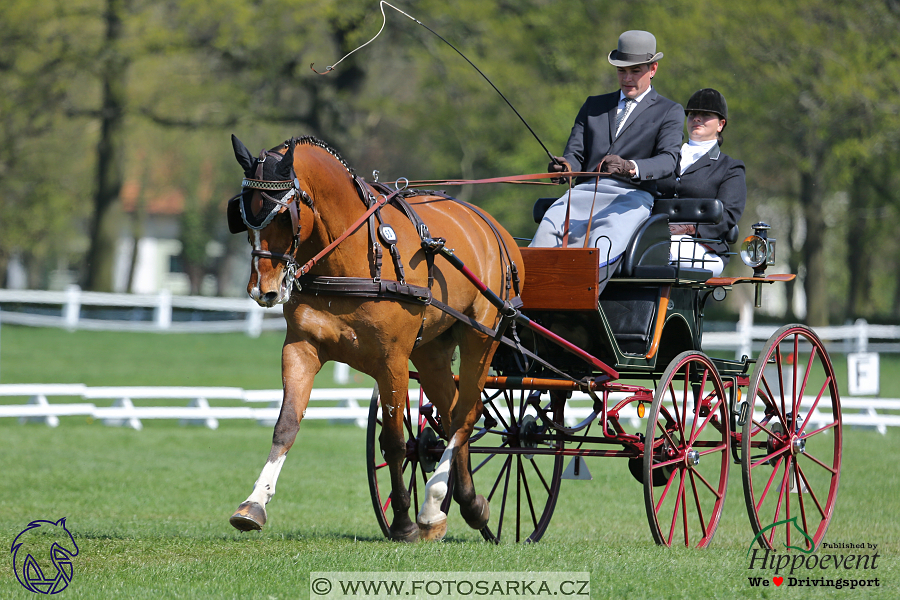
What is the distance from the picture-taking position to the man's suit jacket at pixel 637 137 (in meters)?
7.28

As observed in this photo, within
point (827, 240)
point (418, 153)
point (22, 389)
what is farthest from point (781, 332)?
point (827, 240)

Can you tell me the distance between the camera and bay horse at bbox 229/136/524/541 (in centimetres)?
546

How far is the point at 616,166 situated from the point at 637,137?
1.97 ft

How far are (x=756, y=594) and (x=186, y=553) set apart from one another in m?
2.78

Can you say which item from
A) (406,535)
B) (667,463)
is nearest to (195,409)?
(406,535)

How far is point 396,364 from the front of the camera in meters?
5.95

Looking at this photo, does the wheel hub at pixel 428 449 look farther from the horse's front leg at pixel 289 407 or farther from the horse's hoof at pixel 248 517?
the horse's hoof at pixel 248 517

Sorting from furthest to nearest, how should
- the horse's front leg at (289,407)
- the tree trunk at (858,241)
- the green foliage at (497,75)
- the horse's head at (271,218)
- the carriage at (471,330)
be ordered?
the tree trunk at (858,241) → the green foliage at (497,75) → the carriage at (471,330) → the horse's front leg at (289,407) → the horse's head at (271,218)

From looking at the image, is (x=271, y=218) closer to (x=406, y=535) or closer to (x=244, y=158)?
(x=244, y=158)

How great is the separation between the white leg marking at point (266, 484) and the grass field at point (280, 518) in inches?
11.7

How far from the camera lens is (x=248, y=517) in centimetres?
533

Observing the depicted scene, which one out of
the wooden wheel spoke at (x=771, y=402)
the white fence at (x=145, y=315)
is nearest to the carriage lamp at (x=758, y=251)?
the wooden wheel spoke at (x=771, y=402)

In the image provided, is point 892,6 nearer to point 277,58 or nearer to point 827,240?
point 277,58

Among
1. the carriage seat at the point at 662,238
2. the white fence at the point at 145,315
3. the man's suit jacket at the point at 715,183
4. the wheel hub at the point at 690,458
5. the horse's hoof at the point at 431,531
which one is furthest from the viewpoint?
the white fence at the point at 145,315
